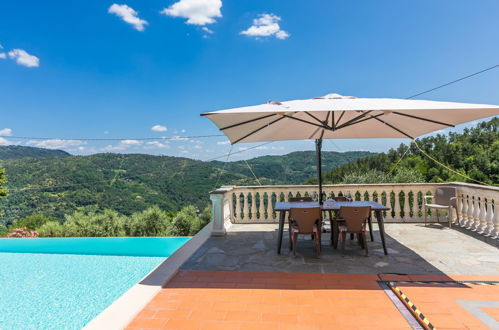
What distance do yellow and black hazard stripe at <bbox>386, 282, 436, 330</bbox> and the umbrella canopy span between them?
1895 millimetres

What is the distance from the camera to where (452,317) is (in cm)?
251

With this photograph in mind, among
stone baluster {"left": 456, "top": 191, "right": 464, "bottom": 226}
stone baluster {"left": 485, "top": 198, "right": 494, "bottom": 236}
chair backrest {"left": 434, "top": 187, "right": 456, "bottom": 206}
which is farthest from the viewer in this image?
chair backrest {"left": 434, "top": 187, "right": 456, "bottom": 206}

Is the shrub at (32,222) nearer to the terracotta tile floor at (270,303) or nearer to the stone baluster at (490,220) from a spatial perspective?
the terracotta tile floor at (270,303)

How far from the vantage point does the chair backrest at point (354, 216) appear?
13.8 ft

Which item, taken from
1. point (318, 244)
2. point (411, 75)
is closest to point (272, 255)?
point (318, 244)

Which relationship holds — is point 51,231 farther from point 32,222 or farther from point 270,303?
point 270,303

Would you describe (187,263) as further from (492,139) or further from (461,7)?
(492,139)

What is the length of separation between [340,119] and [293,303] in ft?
10.3

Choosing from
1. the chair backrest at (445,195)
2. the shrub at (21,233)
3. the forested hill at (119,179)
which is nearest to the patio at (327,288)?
the chair backrest at (445,195)

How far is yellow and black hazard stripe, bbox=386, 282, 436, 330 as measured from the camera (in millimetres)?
2379

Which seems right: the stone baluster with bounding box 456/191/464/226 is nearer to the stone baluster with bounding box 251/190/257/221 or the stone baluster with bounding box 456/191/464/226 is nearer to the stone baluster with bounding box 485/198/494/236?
the stone baluster with bounding box 485/198/494/236

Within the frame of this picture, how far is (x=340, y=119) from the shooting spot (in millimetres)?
4980

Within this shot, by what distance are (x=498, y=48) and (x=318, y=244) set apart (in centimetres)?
725

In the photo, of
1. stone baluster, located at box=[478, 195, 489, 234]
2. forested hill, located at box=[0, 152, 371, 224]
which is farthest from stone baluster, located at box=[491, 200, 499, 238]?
forested hill, located at box=[0, 152, 371, 224]
